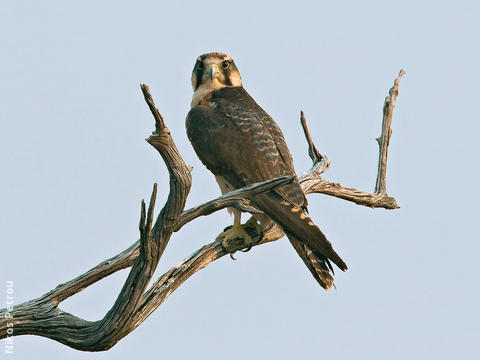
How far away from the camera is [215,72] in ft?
20.2

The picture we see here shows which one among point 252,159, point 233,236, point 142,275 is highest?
point 252,159

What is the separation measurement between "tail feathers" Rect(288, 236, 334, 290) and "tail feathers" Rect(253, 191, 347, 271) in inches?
1.4

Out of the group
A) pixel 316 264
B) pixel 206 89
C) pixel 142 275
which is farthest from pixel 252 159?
pixel 142 275

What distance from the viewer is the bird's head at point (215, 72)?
6.19 metres

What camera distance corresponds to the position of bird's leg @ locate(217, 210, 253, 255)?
Answer: 18.4ft

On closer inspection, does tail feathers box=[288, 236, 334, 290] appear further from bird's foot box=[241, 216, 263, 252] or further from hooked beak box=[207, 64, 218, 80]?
hooked beak box=[207, 64, 218, 80]

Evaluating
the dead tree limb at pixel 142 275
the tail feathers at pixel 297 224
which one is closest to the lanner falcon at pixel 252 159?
the tail feathers at pixel 297 224

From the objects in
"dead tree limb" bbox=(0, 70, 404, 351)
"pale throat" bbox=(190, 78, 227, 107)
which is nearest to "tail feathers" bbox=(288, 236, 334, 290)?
"dead tree limb" bbox=(0, 70, 404, 351)

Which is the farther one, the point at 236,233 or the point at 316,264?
the point at 236,233

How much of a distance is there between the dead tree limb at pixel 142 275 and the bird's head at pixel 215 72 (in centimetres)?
130

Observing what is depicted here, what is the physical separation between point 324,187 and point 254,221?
0.95 metres

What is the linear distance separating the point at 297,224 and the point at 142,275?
1.18 m

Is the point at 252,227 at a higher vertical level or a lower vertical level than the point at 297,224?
higher

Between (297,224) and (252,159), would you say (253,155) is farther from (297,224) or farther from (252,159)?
(297,224)
